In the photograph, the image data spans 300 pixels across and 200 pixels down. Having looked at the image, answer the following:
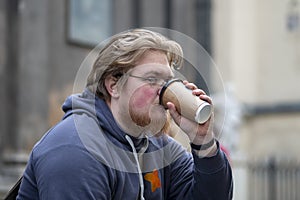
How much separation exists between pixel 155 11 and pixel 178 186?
26.1 ft

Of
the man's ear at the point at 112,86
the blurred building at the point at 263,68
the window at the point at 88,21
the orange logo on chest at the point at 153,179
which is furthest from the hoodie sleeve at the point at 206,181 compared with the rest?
the blurred building at the point at 263,68

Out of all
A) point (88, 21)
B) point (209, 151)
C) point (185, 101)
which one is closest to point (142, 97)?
point (185, 101)

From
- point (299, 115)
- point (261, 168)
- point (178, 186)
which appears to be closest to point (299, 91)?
point (299, 115)

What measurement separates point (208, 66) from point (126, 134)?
0.51 meters

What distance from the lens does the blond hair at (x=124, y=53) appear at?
2299 mm

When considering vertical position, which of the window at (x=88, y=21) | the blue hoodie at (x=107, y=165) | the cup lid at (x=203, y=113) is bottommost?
the window at (x=88, y=21)

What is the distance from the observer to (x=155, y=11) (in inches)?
405

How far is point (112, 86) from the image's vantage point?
2.36 metres

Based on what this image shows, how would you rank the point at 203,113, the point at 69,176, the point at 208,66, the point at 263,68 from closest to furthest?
the point at 69,176 < the point at 203,113 < the point at 208,66 < the point at 263,68

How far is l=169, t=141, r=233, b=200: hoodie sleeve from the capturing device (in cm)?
233

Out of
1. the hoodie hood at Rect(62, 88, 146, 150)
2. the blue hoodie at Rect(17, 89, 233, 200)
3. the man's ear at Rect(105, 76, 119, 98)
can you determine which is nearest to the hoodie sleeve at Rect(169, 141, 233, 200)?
the blue hoodie at Rect(17, 89, 233, 200)

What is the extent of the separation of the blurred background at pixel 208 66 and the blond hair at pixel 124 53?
248 mm

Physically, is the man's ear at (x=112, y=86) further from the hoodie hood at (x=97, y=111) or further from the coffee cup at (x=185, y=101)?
the coffee cup at (x=185, y=101)

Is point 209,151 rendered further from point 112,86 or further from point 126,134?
point 112,86
